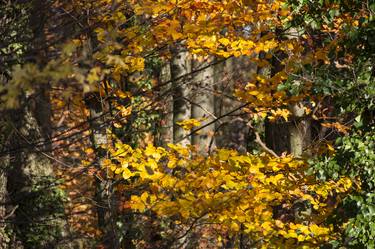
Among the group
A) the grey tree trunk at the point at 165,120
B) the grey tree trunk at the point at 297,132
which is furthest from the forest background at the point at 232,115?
the grey tree trunk at the point at 165,120

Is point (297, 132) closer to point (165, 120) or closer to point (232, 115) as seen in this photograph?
point (232, 115)

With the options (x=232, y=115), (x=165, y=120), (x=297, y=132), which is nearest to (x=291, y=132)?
(x=297, y=132)

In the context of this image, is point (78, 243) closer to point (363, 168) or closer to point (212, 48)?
point (212, 48)

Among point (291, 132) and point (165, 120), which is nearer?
point (291, 132)

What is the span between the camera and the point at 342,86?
647cm

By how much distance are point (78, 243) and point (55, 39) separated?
7903 millimetres

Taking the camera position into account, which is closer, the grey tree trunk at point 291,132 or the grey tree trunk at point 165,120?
the grey tree trunk at point 291,132

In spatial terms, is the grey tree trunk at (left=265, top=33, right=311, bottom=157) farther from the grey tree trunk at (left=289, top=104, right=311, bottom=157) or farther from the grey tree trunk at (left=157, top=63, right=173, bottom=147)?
the grey tree trunk at (left=157, top=63, right=173, bottom=147)

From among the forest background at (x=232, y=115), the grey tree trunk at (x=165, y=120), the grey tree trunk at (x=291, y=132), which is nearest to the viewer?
the forest background at (x=232, y=115)

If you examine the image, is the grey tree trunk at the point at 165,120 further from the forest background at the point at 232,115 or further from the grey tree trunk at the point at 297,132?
the grey tree trunk at the point at 297,132

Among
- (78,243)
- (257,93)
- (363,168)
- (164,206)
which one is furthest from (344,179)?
(78,243)

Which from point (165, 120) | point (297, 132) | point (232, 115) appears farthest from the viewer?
point (165, 120)

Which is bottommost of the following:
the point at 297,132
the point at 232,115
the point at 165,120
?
the point at 297,132

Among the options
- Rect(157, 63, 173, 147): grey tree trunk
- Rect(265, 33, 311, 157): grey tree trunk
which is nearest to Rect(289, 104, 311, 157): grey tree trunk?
Rect(265, 33, 311, 157): grey tree trunk
